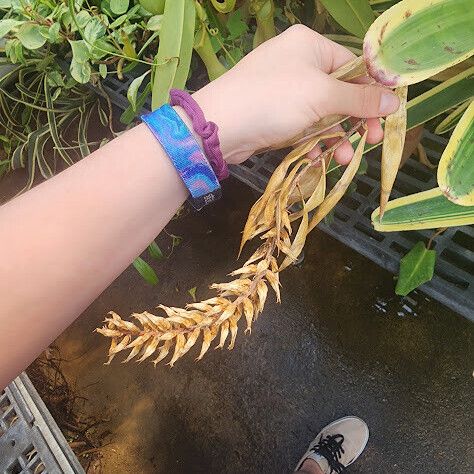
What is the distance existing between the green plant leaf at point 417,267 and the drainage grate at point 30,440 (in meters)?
0.69

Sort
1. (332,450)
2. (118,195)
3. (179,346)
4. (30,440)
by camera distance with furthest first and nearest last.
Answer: (332,450) < (30,440) < (118,195) < (179,346)

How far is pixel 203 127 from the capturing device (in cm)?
57

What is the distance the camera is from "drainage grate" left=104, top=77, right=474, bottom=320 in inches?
37.4

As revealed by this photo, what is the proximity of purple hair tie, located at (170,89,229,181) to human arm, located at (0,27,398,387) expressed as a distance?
2 centimetres

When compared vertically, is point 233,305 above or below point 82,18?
below

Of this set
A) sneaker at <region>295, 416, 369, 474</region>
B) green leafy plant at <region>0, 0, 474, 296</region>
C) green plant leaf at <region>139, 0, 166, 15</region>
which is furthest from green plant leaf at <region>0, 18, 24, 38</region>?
sneaker at <region>295, 416, 369, 474</region>

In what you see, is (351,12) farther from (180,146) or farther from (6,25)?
(6,25)

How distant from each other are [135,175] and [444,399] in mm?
918

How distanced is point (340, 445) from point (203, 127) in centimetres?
83

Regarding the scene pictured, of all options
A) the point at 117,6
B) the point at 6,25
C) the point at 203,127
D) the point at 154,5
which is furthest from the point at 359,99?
the point at 6,25

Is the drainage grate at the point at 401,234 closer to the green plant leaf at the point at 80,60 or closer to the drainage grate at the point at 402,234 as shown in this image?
the drainage grate at the point at 402,234

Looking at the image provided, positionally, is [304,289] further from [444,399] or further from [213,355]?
[444,399]

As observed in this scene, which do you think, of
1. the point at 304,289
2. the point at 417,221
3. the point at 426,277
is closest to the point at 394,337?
the point at 304,289

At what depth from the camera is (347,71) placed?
60 centimetres
